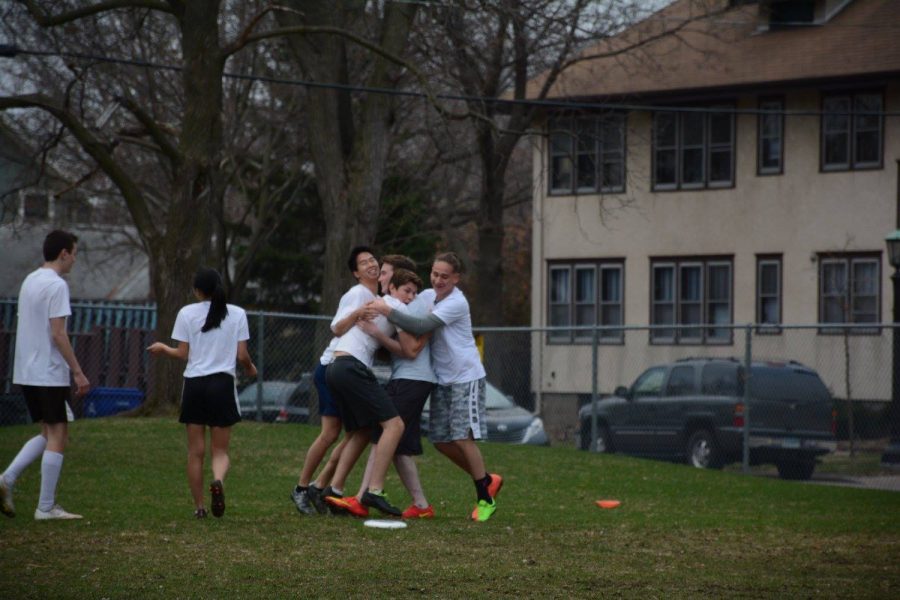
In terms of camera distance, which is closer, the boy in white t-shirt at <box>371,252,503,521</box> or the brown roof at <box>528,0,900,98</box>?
the boy in white t-shirt at <box>371,252,503,521</box>

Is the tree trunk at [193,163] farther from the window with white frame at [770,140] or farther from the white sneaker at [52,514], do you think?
the window with white frame at [770,140]

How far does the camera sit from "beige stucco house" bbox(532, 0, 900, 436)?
3350cm

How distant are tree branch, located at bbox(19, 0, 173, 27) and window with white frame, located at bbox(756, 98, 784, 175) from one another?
18.2 metres

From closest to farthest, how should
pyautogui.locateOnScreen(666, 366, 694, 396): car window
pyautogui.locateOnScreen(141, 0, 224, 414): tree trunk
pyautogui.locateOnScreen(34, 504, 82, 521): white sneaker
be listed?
pyautogui.locateOnScreen(34, 504, 82, 521): white sneaker
pyautogui.locateOnScreen(141, 0, 224, 414): tree trunk
pyautogui.locateOnScreen(666, 366, 694, 396): car window

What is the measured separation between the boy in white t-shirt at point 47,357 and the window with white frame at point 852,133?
26029mm

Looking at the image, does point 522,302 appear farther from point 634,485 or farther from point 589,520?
point 589,520

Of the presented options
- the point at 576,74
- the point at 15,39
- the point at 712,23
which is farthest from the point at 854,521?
the point at 576,74

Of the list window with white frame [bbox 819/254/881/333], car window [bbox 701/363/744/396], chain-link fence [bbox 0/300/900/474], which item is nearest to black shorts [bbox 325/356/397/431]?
chain-link fence [bbox 0/300/900/474]

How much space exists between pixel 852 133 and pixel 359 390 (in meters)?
25.5

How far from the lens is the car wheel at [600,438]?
2311 cm

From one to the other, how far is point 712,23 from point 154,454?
20644mm

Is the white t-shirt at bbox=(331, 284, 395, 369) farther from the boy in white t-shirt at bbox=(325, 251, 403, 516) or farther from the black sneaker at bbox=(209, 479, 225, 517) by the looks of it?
the black sneaker at bbox=(209, 479, 225, 517)

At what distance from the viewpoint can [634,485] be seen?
16781mm

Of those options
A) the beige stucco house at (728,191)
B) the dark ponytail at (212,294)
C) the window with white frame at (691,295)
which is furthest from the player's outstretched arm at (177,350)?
the window with white frame at (691,295)
